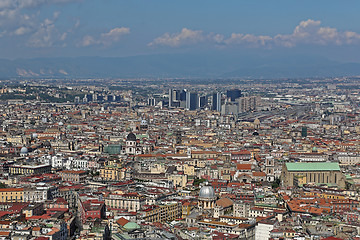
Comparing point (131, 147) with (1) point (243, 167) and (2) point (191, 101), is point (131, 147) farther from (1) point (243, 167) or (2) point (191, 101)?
(2) point (191, 101)

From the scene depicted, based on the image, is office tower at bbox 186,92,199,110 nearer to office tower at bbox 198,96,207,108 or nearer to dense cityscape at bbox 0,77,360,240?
office tower at bbox 198,96,207,108

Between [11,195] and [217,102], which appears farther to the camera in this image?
[217,102]

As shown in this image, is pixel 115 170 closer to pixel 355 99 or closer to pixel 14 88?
pixel 14 88

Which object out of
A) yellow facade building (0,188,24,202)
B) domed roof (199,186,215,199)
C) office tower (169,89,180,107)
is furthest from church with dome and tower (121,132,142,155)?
office tower (169,89,180,107)

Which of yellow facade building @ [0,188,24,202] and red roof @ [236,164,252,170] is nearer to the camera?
yellow facade building @ [0,188,24,202]

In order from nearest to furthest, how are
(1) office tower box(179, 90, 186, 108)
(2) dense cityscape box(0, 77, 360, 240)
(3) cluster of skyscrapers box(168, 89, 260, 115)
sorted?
(2) dense cityscape box(0, 77, 360, 240), (3) cluster of skyscrapers box(168, 89, 260, 115), (1) office tower box(179, 90, 186, 108)

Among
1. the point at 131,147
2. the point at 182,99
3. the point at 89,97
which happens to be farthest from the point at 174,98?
the point at 131,147

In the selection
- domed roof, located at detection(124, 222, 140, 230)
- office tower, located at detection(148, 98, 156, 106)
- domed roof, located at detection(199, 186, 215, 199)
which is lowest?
office tower, located at detection(148, 98, 156, 106)

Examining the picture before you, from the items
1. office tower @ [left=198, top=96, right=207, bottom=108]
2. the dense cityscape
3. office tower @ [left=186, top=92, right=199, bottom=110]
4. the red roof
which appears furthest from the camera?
office tower @ [left=198, top=96, right=207, bottom=108]
